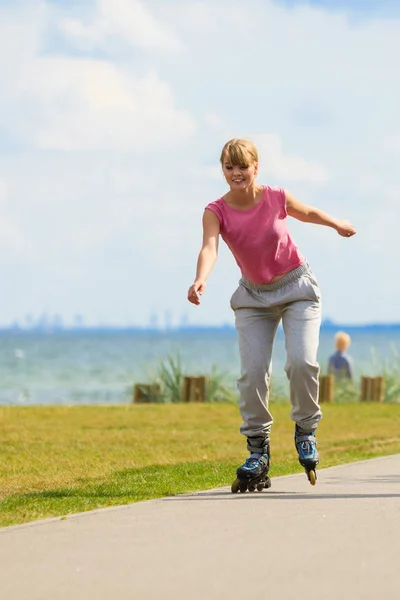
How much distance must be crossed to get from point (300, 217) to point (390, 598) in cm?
355

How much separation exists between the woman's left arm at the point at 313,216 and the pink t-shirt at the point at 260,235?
68mm

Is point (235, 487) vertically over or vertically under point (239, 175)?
under

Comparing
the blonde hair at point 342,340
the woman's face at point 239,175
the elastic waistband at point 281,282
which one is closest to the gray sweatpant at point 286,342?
the elastic waistband at point 281,282

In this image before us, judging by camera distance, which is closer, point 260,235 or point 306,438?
point 260,235

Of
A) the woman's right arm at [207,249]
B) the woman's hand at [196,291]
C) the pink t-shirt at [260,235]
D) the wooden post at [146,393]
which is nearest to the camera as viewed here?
the woman's hand at [196,291]

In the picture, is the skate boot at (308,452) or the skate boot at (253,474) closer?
the skate boot at (253,474)

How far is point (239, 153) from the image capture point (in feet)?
25.0

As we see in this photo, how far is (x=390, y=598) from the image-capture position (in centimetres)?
488

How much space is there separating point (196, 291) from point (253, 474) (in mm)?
1332

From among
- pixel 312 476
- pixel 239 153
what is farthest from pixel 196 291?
pixel 312 476

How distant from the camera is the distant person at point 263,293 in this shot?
7730mm

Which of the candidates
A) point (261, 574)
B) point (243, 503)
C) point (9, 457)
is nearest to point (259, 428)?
point (243, 503)

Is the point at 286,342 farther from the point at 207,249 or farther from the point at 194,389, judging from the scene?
the point at 194,389

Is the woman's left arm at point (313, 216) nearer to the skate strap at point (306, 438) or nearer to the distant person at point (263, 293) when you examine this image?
the distant person at point (263, 293)
